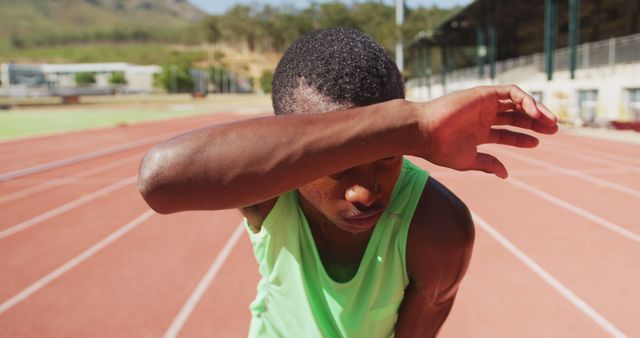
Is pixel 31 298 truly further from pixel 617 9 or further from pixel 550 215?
pixel 617 9

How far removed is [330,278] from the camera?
1.13 meters

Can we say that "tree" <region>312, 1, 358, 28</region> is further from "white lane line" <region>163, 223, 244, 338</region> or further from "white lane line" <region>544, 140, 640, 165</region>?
"white lane line" <region>163, 223, 244, 338</region>

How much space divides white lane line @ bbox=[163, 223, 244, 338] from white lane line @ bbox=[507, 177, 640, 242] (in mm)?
3884

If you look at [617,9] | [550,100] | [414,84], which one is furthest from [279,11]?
[550,100]

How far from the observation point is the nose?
36.5 inches

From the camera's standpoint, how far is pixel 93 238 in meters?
5.31

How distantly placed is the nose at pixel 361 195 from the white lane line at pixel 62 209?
5827 millimetres

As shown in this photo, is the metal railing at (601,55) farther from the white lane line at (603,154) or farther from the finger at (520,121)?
the finger at (520,121)

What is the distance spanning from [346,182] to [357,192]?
3 cm

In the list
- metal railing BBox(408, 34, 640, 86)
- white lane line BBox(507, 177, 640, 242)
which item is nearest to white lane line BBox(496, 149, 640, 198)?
white lane line BBox(507, 177, 640, 242)

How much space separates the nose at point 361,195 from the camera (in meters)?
0.93

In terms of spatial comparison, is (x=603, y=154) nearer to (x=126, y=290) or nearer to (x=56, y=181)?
(x=126, y=290)

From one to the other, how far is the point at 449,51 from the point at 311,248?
48.5m

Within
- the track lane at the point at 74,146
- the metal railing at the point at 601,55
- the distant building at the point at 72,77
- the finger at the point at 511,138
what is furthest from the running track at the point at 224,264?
the distant building at the point at 72,77
